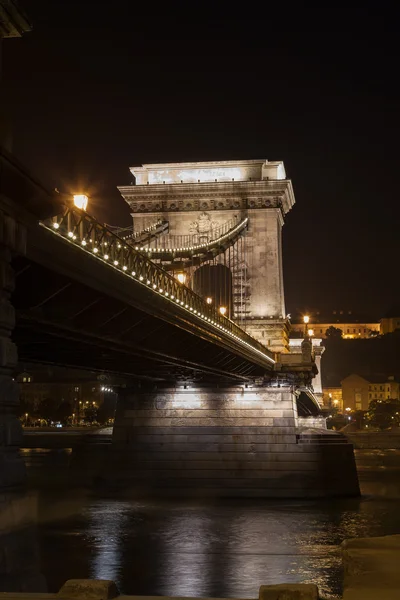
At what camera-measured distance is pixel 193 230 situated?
67.0 m

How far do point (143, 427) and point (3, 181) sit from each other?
3585cm

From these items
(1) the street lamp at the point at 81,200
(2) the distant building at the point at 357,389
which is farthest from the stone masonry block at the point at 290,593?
(2) the distant building at the point at 357,389

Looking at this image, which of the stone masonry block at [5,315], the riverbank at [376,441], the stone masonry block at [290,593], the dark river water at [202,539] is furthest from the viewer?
the riverbank at [376,441]

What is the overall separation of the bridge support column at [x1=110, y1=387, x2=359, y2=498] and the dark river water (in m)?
1.89

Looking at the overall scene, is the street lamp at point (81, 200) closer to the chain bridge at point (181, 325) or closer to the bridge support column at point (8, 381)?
the chain bridge at point (181, 325)

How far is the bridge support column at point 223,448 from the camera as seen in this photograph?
44531 millimetres

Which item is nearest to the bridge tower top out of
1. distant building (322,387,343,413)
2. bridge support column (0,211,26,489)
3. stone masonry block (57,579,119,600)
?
bridge support column (0,211,26,489)

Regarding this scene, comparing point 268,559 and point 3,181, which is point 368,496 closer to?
point 268,559

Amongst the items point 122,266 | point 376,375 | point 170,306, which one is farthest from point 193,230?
point 376,375

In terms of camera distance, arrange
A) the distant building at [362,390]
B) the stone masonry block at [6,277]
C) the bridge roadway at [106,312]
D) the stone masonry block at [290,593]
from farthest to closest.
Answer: the distant building at [362,390]
the bridge roadway at [106,312]
the stone masonry block at [6,277]
the stone masonry block at [290,593]

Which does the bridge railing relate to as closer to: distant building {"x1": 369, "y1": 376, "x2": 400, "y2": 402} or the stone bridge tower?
the stone bridge tower

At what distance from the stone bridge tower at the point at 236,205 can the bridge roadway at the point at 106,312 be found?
26163 mm

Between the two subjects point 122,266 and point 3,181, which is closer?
point 3,181

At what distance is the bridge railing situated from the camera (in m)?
17.5
